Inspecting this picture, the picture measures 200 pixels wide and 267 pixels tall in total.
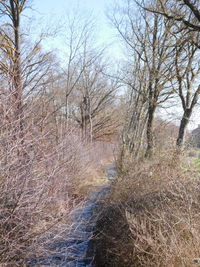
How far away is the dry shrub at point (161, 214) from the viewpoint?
3.81 m

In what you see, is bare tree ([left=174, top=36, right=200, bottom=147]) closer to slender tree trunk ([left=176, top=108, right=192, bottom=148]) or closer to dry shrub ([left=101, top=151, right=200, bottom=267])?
slender tree trunk ([left=176, top=108, right=192, bottom=148])

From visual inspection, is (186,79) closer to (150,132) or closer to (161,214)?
(150,132)

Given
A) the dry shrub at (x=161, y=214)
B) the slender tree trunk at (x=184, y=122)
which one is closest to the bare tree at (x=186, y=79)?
the slender tree trunk at (x=184, y=122)

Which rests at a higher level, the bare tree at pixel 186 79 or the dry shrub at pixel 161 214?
the bare tree at pixel 186 79

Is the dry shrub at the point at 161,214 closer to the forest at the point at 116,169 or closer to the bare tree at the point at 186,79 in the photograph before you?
the forest at the point at 116,169

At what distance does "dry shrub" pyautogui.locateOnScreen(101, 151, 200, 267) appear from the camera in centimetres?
381

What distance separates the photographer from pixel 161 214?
4461 millimetres

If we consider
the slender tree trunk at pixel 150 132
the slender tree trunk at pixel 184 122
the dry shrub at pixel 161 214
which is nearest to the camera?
the dry shrub at pixel 161 214

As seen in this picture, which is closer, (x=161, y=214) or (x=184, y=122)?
(x=161, y=214)

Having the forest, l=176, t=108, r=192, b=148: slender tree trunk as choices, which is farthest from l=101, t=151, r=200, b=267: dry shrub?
l=176, t=108, r=192, b=148: slender tree trunk

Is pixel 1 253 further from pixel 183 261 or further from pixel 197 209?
pixel 197 209

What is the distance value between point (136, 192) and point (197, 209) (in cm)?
204

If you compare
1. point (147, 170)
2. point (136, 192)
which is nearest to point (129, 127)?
point (147, 170)

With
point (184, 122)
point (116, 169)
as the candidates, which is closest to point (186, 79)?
point (184, 122)
